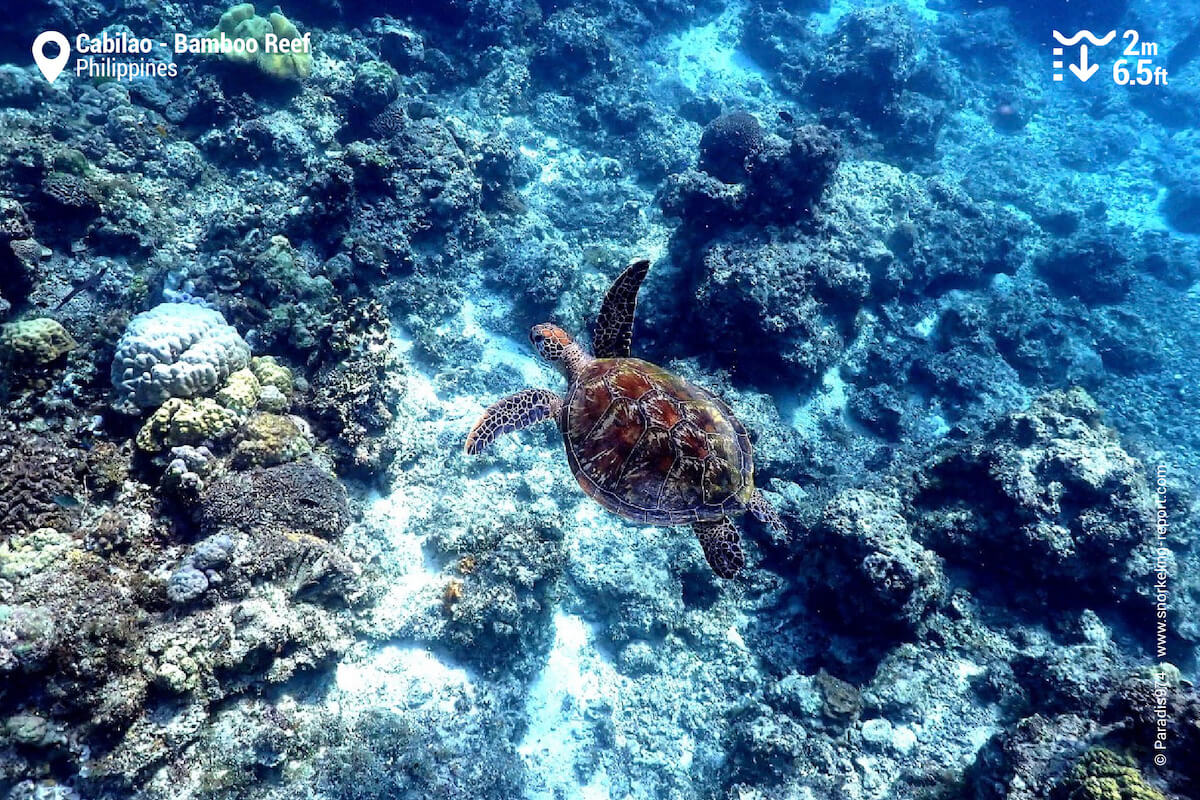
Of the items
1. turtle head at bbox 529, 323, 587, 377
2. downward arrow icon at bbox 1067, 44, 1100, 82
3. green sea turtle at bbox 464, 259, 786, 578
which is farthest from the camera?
downward arrow icon at bbox 1067, 44, 1100, 82

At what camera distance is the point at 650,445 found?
5016 mm

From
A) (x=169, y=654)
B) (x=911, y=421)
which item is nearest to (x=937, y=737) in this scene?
(x=911, y=421)

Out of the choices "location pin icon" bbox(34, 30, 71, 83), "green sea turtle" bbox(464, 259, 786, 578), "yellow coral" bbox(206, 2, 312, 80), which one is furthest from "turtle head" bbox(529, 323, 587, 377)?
"location pin icon" bbox(34, 30, 71, 83)

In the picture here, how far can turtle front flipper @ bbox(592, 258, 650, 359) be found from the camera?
19.0 ft

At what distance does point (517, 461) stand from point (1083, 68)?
28.9 metres

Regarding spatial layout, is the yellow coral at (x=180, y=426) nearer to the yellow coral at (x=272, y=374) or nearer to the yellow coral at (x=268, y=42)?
the yellow coral at (x=272, y=374)

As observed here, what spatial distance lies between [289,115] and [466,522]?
8.43 m

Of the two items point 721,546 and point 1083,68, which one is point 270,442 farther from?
point 1083,68

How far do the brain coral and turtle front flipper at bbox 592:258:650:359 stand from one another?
4078 mm

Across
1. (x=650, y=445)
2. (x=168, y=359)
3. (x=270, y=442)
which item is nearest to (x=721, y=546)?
(x=650, y=445)

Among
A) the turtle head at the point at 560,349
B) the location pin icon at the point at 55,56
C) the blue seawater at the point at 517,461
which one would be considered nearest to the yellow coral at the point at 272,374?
the blue seawater at the point at 517,461

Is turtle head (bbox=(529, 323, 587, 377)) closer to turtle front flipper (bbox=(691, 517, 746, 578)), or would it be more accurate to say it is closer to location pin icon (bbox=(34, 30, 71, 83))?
turtle front flipper (bbox=(691, 517, 746, 578))

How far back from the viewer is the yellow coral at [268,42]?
1004cm

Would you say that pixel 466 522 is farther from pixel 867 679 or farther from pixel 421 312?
pixel 867 679
